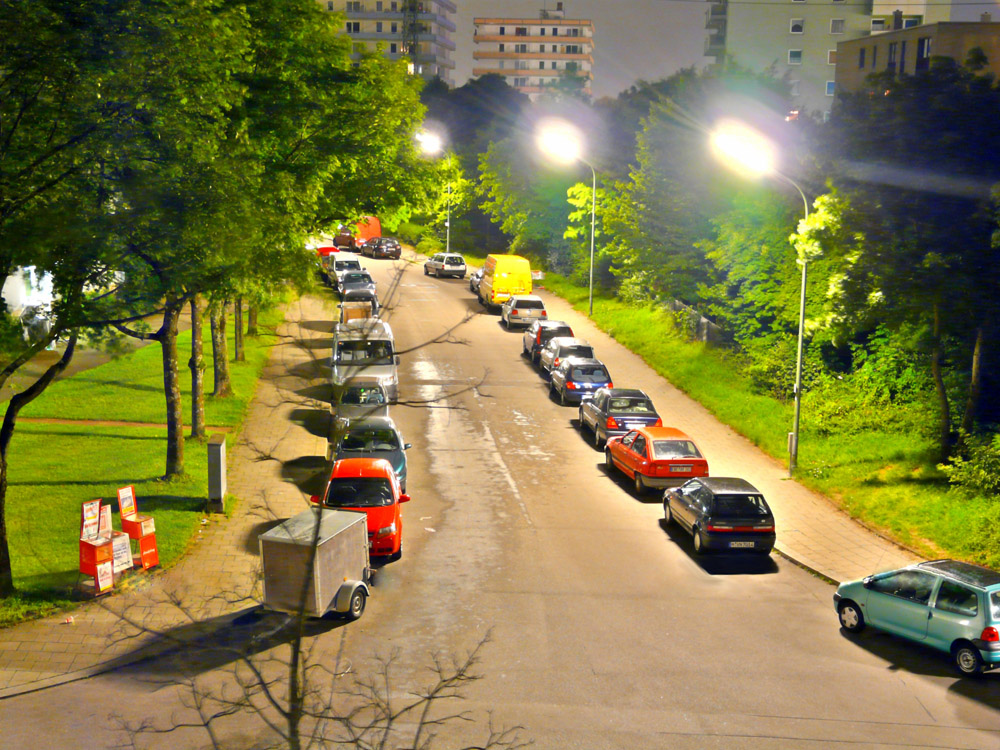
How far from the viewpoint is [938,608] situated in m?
14.0

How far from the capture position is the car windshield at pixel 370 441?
2180cm

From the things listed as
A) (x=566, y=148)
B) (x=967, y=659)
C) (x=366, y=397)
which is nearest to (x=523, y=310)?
(x=566, y=148)

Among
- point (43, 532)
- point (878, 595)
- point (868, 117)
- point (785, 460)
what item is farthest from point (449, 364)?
point (878, 595)

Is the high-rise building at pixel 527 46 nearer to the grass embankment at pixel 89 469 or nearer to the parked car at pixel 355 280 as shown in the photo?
the parked car at pixel 355 280

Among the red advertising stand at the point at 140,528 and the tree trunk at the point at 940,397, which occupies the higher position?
the tree trunk at the point at 940,397

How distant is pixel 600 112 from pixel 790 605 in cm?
6109

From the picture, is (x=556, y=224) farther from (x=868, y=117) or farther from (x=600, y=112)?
(x=868, y=117)

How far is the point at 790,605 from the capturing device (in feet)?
54.3

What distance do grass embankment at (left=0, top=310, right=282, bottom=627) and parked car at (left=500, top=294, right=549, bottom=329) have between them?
41.2ft

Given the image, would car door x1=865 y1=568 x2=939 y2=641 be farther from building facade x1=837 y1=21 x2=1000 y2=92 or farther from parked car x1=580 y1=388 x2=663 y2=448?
building facade x1=837 y1=21 x2=1000 y2=92

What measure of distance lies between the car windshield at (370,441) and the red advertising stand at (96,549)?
21.8 ft

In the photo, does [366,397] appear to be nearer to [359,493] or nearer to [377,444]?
[377,444]

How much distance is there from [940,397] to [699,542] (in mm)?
8500

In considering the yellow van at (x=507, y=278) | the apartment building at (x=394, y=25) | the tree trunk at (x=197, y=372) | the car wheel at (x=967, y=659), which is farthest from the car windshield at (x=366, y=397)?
the apartment building at (x=394, y=25)
